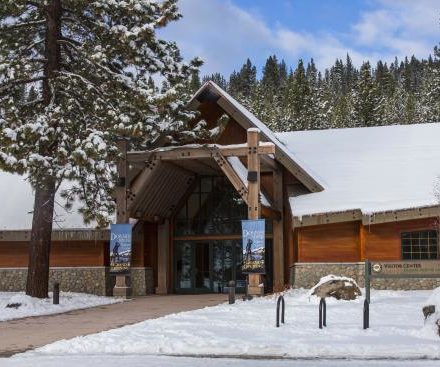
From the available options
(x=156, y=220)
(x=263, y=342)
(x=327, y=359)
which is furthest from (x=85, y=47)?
(x=327, y=359)

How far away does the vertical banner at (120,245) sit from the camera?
23.2 meters

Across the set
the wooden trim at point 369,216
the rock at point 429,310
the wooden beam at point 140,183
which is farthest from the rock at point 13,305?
the rock at point 429,310

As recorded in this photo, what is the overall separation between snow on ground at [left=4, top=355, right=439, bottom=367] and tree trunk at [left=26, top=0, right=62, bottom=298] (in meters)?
10.8

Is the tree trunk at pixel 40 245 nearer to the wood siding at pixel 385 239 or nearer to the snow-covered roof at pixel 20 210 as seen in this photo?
the snow-covered roof at pixel 20 210

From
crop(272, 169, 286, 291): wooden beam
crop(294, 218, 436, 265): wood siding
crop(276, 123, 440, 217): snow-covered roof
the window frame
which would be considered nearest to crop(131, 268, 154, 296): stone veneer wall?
crop(272, 169, 286, 291): wooden beam

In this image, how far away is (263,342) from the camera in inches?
433

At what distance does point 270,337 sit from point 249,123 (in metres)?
15.3

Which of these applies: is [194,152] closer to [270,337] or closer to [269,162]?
[269,162]

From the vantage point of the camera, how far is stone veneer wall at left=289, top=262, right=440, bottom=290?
22.9m

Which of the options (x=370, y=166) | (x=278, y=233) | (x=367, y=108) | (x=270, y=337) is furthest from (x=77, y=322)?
(x=367, y=108)

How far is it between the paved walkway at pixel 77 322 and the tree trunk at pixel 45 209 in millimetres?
2379

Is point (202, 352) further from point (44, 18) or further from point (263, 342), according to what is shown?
point (44, 18)

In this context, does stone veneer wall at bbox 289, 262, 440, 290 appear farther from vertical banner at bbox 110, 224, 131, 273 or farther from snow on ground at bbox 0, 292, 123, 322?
snow on ground at bbox 0, 292, 123, 322

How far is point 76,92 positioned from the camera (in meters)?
20.5
